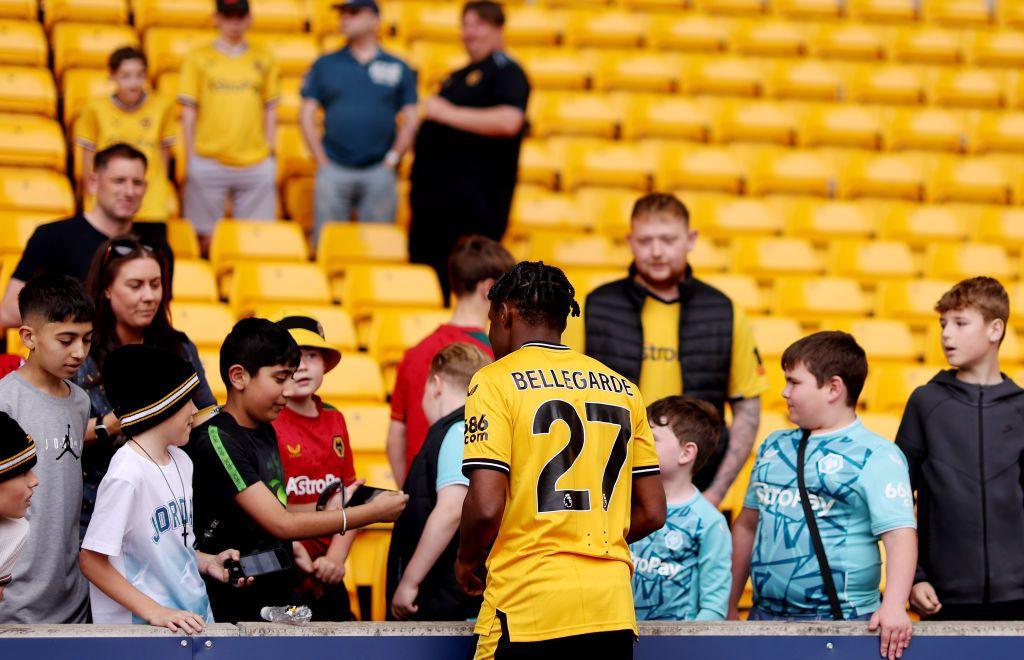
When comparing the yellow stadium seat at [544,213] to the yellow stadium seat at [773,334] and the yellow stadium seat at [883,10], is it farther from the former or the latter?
the yellow stadium seat at [883,10]

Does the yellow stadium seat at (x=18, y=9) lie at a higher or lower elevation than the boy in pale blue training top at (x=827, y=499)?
higher

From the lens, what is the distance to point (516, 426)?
312cm

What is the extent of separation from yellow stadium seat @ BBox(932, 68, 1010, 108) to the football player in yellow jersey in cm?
777

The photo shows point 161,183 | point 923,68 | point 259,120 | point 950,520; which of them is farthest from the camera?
point 923,68

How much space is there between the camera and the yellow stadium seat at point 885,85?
32.8 ft

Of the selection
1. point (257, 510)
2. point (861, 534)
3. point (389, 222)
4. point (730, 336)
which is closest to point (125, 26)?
point (389, 222)

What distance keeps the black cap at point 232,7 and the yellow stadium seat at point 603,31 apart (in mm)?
3416

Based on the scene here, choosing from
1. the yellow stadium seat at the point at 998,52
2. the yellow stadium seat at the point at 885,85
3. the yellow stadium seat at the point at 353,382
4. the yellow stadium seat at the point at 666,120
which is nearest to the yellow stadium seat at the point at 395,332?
the yellow stadium seat at the point at 353,382

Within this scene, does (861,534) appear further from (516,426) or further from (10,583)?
(10,583)

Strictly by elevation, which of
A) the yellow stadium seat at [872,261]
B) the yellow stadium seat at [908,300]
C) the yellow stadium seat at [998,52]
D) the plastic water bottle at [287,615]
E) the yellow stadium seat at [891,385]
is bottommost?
the plastic water bottle at [287,615]

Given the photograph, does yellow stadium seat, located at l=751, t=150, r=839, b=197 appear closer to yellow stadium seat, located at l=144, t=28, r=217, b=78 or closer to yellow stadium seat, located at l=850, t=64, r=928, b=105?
yellow stadium seat, located at l=850, t=64, r=928, b=105

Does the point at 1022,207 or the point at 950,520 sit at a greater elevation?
the point at 1022,207

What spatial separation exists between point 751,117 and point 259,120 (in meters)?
3.62

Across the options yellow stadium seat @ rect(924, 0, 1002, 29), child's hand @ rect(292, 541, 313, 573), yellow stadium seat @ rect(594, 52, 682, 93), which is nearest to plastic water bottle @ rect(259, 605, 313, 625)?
child's hand @ rect(292, 541, 313, 573)
